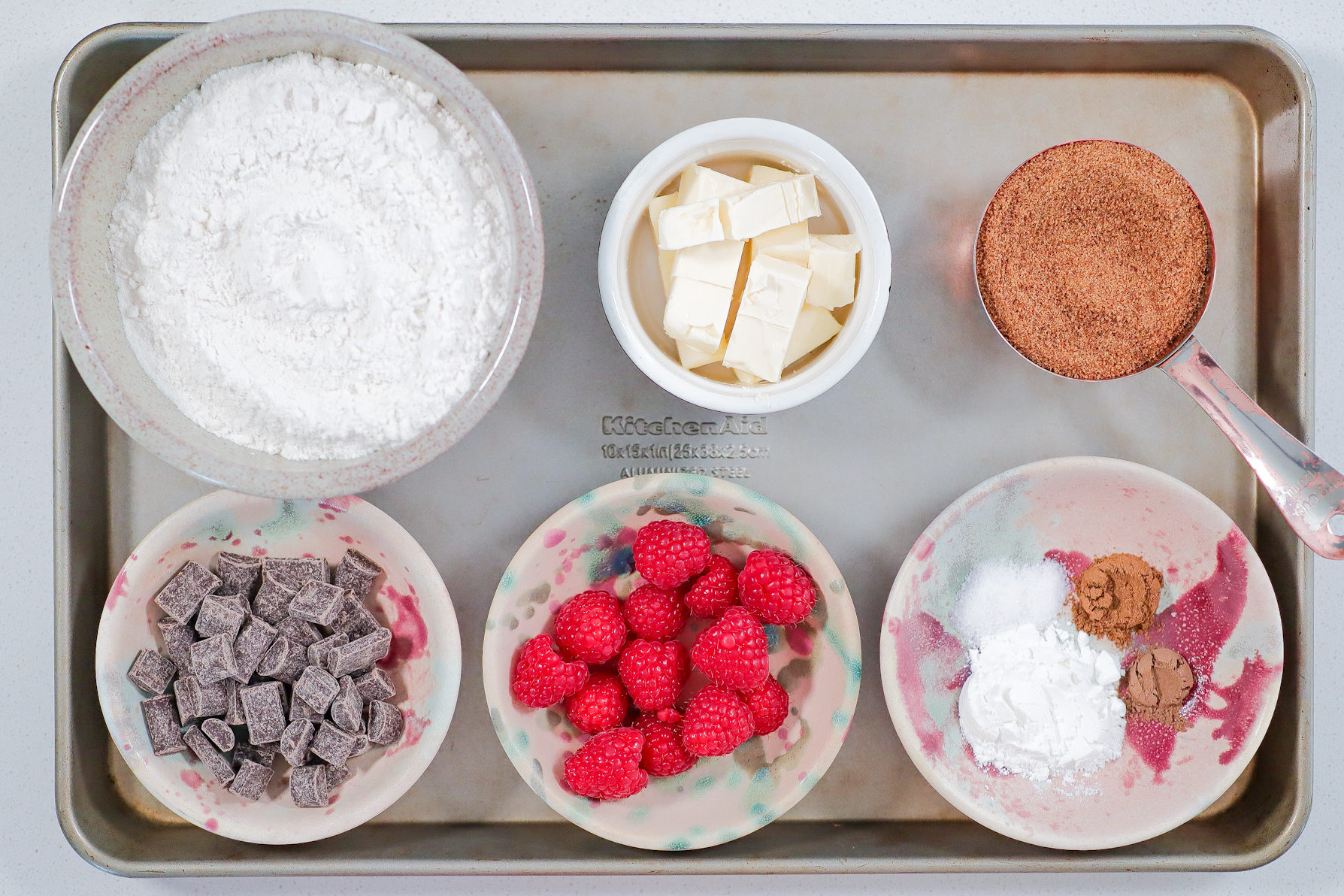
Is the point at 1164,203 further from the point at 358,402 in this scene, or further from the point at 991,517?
the point at 358,402

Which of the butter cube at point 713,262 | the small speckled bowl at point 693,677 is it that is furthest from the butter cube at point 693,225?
the small speckled bowl at point 693,677

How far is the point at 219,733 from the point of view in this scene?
0.99 metres

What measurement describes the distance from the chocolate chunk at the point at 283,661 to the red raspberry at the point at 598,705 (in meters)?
0.30

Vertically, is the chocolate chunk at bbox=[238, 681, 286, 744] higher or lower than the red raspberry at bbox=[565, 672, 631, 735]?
lower

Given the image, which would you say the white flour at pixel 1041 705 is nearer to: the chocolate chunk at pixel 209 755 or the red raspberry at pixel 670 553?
the red raspberry at pixel 670 553

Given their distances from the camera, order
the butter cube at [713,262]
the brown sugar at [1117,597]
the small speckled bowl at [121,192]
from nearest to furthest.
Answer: the small speckled bowl at [121,192] → the butter cube at [713,262] → the brown sugar at [1117,597]

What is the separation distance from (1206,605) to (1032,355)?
374mm

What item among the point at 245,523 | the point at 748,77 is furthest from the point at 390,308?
the point at 748,77

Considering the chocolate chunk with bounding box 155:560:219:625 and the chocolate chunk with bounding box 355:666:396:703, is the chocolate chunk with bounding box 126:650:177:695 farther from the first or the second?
the chocolate chunk with bounding box 355:666:396:703

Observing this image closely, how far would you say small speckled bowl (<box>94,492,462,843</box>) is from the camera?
0.96m

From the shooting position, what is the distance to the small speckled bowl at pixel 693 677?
3.18ft

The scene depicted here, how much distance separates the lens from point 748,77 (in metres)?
1.05

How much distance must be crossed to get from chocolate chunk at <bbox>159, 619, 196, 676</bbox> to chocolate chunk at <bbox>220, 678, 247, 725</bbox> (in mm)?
48

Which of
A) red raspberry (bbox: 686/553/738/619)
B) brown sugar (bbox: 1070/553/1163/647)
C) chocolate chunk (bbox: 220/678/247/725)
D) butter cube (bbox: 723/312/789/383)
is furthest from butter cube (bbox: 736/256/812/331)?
chocolate chunk (bbox: 220/678/247/725)
